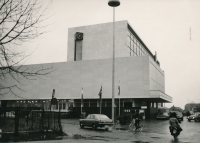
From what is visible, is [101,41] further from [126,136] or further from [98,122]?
[126,136]

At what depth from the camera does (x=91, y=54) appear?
67125mm

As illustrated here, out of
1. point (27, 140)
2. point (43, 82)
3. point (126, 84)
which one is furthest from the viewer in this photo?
point (43, 82)

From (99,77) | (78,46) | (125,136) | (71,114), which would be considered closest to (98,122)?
(125,136)

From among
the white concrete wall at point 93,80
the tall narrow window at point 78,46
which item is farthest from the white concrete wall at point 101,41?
the white concrete wall at point 93,80

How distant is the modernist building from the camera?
168ft

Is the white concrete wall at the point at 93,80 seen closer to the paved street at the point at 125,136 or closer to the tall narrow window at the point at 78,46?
the tall narrow window at the point at 78,46

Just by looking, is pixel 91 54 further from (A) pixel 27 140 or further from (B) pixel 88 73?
(A) pixel 27 140

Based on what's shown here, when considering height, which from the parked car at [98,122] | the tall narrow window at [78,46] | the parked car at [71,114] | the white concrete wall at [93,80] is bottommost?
the parked car at [71,114]

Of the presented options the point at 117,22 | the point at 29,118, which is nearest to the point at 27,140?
the point at 29,118

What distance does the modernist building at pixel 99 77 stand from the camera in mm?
51312

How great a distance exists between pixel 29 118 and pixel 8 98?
167ft

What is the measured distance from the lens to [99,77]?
55.2 m

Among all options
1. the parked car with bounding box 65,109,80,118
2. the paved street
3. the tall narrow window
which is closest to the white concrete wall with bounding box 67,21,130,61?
the tall narrow window

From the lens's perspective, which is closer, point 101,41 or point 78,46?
point 101,41
